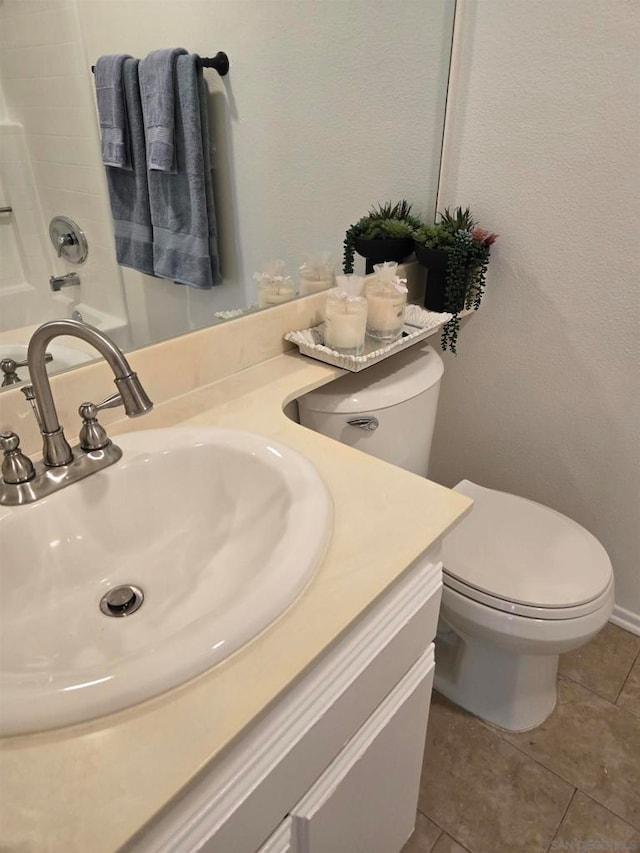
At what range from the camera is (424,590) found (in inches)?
28.0

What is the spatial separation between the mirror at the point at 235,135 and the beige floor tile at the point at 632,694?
4.15 feet

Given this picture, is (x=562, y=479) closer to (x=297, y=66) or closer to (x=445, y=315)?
(x=445, y=315)

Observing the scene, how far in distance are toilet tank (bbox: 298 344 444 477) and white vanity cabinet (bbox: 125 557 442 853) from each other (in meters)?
0.43

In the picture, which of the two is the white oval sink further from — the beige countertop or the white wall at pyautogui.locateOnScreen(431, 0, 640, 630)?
the white wall at pyautogui.locateOnScreen(431, 0, 640, 630)

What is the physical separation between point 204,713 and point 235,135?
1.02m

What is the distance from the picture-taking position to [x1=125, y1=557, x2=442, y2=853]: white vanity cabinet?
479mm

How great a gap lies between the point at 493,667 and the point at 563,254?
0.97m

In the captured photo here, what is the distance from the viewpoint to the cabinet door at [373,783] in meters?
0.65

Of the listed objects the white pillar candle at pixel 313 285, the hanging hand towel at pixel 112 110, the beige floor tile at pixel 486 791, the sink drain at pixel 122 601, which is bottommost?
the beige floor tile at pixel 486 791

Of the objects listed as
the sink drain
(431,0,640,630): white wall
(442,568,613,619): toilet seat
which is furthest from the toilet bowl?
the sink drain

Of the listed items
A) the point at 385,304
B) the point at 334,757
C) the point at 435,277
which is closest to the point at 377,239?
the point at 435,277

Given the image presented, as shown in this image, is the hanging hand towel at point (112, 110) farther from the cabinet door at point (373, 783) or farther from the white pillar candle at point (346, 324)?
the cabinet door at point (373, 783)

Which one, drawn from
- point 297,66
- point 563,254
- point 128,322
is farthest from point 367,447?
point 297,66

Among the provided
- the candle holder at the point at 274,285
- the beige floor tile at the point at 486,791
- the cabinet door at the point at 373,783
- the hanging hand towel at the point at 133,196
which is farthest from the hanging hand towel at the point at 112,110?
the beige floor tile at the point at 486,791
